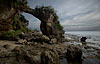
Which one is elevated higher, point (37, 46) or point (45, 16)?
point (45, 16)

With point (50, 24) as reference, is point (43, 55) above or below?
below

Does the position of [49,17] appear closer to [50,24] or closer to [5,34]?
[50,24]

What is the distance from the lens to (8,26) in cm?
2188

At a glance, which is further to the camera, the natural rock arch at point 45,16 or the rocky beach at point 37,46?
the natural rock arch at point 45,16

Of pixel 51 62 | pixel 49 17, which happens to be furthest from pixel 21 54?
pixel 49 17

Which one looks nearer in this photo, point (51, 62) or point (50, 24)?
point (51, 62)

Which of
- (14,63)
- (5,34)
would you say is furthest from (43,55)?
(5,34)

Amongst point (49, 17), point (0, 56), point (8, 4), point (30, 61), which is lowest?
point (30, 61)

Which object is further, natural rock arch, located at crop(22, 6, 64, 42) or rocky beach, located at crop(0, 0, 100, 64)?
natural rock arch, located at crop(22, 6, 64, 42)

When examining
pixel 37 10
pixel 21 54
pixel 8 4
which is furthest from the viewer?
pixel 37 10

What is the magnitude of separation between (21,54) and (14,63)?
5.16 ft

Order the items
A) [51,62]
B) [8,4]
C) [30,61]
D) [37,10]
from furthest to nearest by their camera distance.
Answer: [37,10]
[8,4]
[30,61]
[51,62]

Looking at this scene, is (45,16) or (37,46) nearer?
(37,46)

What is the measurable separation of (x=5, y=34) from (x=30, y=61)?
15055 millimetres
